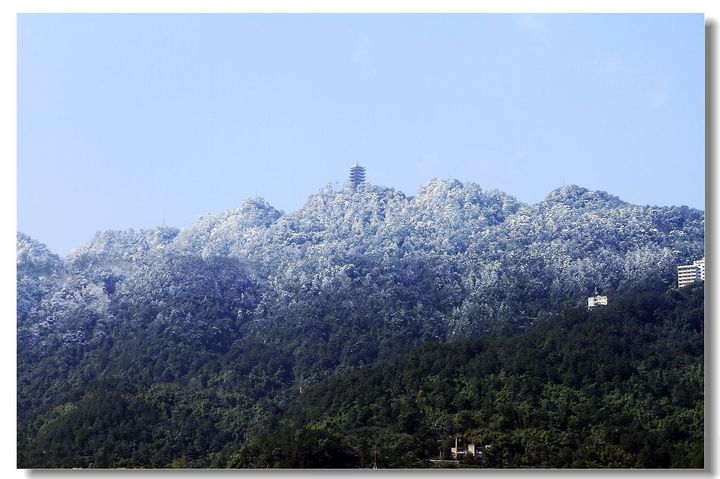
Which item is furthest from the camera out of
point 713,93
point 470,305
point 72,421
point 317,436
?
point 470,305

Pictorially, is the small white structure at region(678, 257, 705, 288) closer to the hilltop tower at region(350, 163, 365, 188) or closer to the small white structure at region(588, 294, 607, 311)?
the small white structure at region(588, 294, 607, 311)

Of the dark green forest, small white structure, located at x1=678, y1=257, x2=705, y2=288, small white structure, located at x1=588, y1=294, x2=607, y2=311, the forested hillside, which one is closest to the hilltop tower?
the forested hillside

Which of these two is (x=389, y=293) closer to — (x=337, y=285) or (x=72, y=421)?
(x=337, y=285)

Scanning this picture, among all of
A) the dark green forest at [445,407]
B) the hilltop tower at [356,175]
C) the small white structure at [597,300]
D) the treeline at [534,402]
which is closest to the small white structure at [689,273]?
the dark green forest at [445,407]

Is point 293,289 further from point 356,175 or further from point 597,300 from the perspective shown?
point 597,300

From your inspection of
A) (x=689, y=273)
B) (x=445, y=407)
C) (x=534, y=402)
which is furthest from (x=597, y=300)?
(x=445, y=407)

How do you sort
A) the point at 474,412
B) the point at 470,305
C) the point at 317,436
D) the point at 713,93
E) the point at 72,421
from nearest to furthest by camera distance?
the point at 713,93 < the point at 317,436 < the point at 474,412 < the point at 72,421 < the point at 470,305

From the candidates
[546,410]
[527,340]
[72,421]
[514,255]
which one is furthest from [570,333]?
[72,421]
